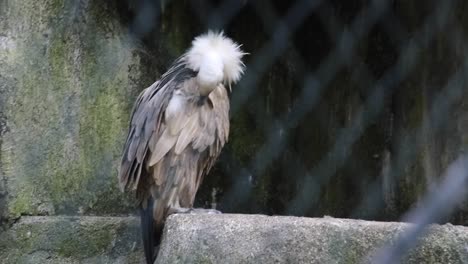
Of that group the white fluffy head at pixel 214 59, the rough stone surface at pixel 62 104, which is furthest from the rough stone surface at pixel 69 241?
the white fluffy head at pixel 214 59

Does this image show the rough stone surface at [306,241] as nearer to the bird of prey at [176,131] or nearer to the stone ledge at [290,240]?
the stone ledge at [290,240]

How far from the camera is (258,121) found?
3291mm

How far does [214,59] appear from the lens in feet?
8.12

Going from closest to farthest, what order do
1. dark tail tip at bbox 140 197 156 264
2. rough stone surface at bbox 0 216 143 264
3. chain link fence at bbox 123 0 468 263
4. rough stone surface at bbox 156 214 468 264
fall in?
rough stone surface at bbox 156 214 468 264 < dark tail tip at bbox 140 197 156 264 < rough stone surface at bbox 0 216 143 264 < chain link fence at bbox 123 0 468 263

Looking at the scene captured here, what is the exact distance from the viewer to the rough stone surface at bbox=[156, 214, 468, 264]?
1881mm

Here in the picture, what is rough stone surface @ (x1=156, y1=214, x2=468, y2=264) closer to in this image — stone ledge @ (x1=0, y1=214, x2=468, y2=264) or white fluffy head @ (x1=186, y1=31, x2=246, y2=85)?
stone ledge @ (x1=0, y1=214, x2=468, y2=264)

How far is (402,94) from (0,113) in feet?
4.60

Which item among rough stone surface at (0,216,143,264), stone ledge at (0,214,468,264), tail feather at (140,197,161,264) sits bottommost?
rough stone surface at (0,216,143,264)

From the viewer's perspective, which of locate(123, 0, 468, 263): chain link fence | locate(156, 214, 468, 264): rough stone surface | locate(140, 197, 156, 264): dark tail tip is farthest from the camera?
locate(123, 0, 468, 263): chain link fence

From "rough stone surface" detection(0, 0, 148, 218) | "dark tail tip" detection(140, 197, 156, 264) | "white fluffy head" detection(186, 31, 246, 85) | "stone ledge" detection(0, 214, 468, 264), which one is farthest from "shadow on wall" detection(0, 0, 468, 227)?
"stone ledge" detection(0, 214, 468, 264)

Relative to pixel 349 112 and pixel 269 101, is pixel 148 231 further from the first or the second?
pixel 349 112

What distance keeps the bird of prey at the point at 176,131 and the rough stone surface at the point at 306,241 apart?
1.68ft

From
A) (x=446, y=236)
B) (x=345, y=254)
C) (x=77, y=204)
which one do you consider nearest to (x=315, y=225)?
(x=345, y=254)

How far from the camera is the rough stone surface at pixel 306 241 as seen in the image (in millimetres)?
1881
